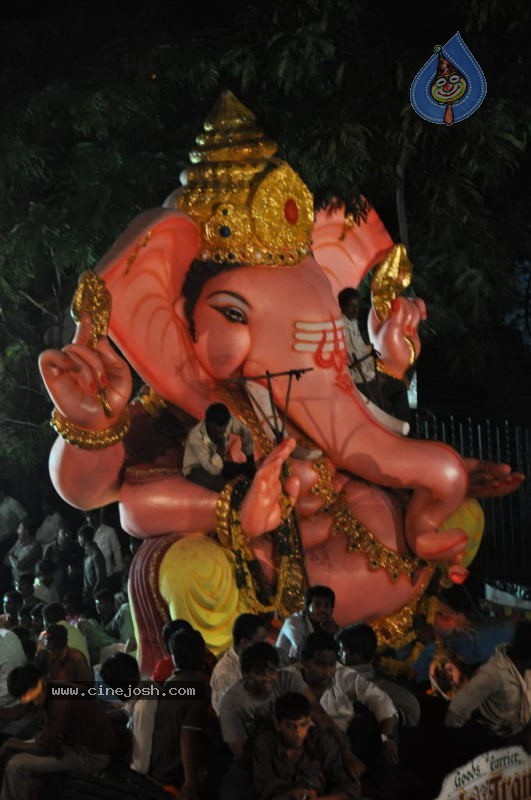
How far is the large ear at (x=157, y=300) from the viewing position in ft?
29.3

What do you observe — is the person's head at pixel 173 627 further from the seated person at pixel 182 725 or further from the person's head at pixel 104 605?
the person's head at pixel 104 605

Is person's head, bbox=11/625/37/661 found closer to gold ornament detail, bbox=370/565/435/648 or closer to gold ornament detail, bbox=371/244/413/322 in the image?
gold ornament detail, bbox=370/565/435/648

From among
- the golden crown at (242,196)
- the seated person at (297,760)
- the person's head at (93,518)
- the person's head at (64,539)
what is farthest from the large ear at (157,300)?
the person's head at (93,518)

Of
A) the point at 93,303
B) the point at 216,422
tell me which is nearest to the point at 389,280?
the point at 216,422

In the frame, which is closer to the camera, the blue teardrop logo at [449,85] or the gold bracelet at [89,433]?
the gold bracelet at [89,433]

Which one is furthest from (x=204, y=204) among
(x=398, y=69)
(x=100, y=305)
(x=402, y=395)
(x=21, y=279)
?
(x=21, y=279)

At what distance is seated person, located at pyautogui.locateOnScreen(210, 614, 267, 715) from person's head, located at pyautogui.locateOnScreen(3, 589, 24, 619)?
9.32 feet

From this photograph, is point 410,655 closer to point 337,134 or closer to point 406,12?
Result: point 337,134

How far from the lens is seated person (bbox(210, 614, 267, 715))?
7.33 m

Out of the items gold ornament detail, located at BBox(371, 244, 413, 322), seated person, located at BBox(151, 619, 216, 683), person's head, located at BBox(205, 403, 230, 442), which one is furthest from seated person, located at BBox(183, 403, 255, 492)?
gold ornament detail, located at BBox(371, 244, 413, 322)

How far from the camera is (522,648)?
313 inches

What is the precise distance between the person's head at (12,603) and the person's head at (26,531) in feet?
7.21

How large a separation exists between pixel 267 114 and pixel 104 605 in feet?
10.9

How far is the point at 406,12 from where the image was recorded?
38.4 feet
